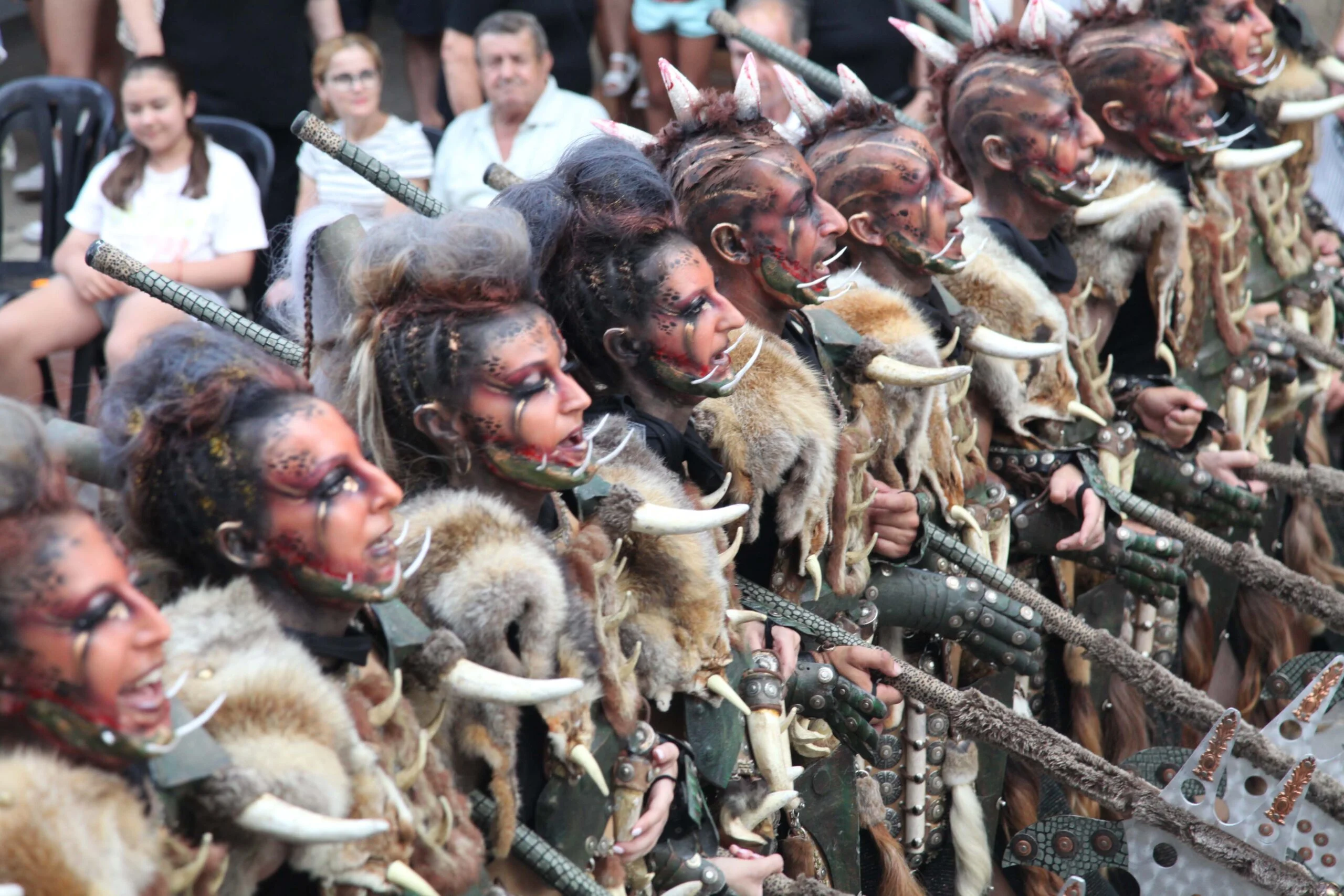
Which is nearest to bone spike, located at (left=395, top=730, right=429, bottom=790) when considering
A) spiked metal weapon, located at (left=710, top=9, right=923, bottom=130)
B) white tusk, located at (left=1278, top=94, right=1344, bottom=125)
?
spiked metal weapon, located at (left=710, top=9, right=923, bottom=130)

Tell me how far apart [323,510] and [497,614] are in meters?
0.34

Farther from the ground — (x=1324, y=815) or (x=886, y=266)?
(x=886, y=266)

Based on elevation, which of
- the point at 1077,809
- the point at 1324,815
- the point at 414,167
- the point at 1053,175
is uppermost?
the point at 1053,175

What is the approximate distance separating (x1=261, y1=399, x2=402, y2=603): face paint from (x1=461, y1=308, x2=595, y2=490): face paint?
0.35m

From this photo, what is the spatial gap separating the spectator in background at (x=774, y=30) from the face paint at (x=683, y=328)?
2.81 meters

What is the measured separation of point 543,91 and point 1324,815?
11.2 ft

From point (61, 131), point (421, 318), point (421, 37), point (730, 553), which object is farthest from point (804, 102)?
point (421, 37)

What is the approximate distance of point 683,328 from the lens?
10.3 ft

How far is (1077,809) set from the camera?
170 inches

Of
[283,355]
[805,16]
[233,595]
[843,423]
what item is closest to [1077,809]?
[843,423]

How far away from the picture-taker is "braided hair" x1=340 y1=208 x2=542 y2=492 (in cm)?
268

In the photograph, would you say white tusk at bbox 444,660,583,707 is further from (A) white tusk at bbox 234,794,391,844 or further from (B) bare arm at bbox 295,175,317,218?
(B) bare arm at bbox 295,175,317,218

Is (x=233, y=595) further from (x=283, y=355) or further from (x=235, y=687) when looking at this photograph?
(x=283, y=355)

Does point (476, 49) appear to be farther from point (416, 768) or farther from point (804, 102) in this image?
point (416, 768)
